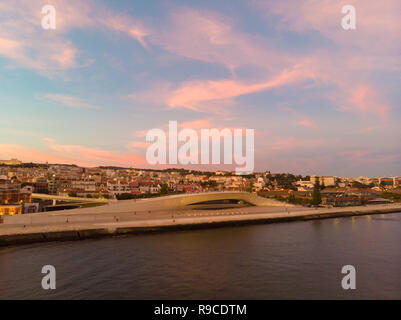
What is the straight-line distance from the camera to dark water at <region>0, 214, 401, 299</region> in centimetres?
1360

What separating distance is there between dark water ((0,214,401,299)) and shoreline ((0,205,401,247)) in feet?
5.44

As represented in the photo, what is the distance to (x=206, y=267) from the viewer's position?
17.3 metres

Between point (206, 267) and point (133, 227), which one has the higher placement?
point (133, 227)

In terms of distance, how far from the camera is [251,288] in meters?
14.1

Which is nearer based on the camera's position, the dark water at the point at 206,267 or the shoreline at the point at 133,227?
the dark water at the point at 206,267

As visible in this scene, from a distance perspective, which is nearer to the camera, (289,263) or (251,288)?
(251,288)

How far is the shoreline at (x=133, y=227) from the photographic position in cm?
2355

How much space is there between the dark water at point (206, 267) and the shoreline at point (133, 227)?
65.3 inches

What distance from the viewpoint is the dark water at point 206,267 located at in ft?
44.6

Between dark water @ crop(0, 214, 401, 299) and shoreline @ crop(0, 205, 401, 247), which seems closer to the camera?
dark water @ crop(0, 214, 401, 299)

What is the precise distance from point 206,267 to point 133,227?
1300 centimetres
